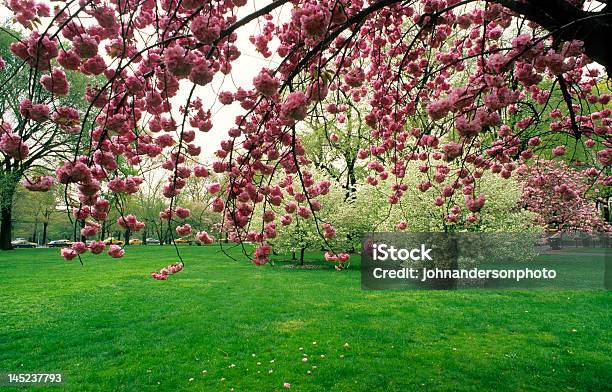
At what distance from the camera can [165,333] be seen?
5617mm

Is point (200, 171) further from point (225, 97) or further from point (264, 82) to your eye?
point (264, 82)

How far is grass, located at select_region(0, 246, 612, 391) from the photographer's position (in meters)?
4.03

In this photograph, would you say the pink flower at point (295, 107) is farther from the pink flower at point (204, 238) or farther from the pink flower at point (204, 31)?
the pink flower at point (204, 238)

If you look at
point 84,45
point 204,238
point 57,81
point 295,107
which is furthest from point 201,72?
point 204,238

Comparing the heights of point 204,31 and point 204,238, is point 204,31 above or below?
above

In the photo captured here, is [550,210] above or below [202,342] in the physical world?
above

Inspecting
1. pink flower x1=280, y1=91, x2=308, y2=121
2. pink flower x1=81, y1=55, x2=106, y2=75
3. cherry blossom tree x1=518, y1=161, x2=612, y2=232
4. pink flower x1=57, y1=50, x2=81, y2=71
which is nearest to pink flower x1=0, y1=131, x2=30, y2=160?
pink flower x1=57, y1=50, x2=81, y2=71

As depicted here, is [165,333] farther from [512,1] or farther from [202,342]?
[512,1]

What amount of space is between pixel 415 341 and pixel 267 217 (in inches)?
127

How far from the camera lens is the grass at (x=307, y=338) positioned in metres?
4.03

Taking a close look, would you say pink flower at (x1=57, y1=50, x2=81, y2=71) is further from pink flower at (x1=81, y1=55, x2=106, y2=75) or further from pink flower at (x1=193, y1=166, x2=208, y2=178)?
pink flower at (x1=193, y1=166, x2=208, y2=178)

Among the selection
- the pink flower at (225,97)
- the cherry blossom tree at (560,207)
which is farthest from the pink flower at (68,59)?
the cherry blossom tree at (560,207)

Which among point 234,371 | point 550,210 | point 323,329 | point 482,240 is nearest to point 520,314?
point 482,240

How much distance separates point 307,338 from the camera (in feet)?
17.4
